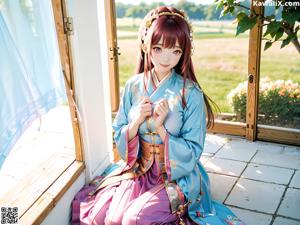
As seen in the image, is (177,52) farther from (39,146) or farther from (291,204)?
(291,204)

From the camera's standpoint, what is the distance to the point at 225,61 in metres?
5.23

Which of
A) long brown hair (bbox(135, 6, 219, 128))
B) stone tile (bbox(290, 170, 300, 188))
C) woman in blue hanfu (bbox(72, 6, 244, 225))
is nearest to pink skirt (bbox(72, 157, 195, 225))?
woman in blue hanfu (bbox(72, 6, 244, 225))

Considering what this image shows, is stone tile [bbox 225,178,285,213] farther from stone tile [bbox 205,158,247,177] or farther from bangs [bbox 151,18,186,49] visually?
bangs [bbox 151,18,186,49]

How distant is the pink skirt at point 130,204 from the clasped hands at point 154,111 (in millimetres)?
343

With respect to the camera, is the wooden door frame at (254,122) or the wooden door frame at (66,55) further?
the wooden door frame at (254,122)

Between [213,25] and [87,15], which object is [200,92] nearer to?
[87,15]

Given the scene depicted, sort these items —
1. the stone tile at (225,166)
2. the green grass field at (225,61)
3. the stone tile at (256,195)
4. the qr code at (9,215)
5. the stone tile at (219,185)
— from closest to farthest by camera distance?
1. the qr code at (9,215)
2. the stone tile at (256,195)
3. the stone tile at (219,185)
4. the stone tile at (225,166)
5. the green grass field at (225,61)

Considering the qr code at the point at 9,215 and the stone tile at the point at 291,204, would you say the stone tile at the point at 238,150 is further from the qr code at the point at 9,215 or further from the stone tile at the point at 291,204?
the qr code at the point at 9,215

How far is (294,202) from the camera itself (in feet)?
9.48

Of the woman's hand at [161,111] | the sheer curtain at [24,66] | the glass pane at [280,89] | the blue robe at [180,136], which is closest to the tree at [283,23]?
the blue robe at [180,136]

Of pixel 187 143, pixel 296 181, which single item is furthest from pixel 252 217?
pixel 187 143

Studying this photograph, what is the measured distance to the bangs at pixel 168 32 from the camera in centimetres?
228

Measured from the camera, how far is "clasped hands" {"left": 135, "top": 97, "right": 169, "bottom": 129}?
2.35 meters

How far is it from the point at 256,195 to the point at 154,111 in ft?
3.98
